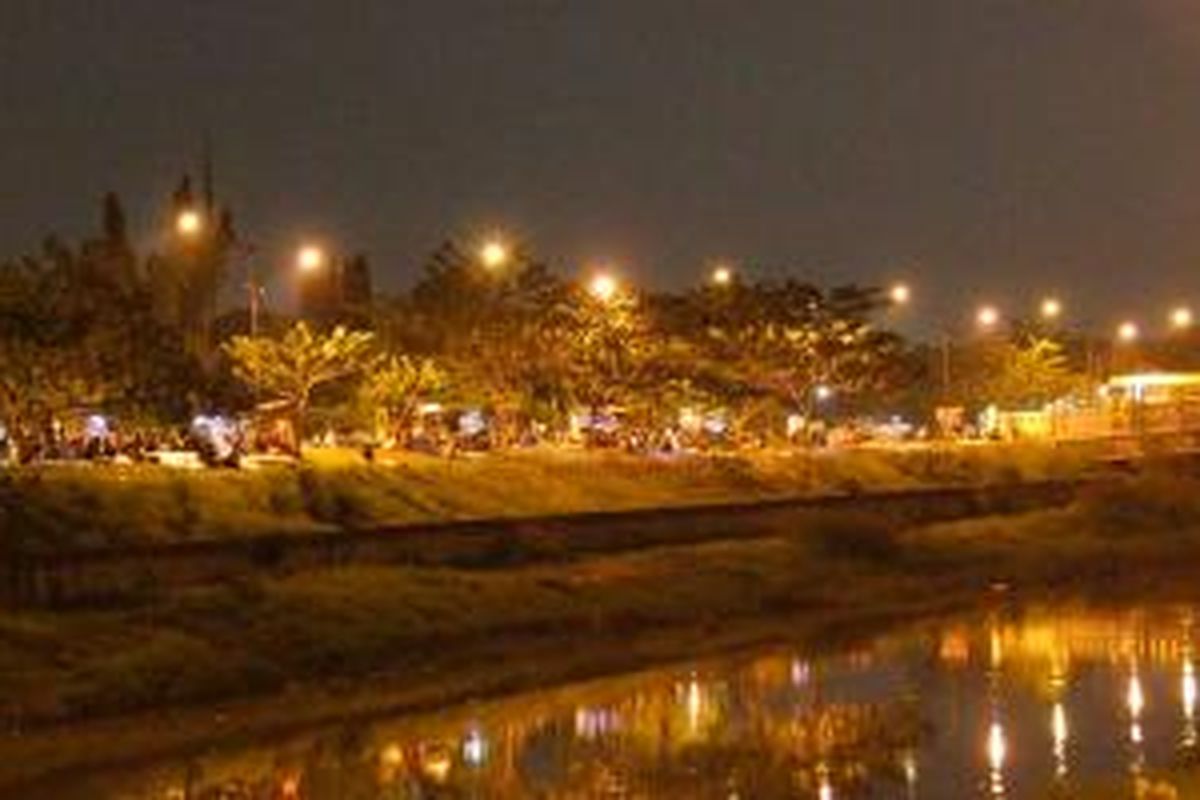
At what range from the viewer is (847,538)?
74.8 metres

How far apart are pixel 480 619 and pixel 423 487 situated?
1994cm

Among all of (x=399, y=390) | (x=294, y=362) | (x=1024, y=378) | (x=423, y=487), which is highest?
(x=1024, y=378)

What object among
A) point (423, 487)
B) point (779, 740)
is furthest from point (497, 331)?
point (779, 740)

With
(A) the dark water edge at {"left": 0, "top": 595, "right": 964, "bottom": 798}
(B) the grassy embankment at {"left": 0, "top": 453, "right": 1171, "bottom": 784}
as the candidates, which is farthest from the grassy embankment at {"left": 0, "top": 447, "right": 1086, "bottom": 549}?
(A) the dark water edge at {"left": 0, "top": 595, "right": 964, "bottom": 798}

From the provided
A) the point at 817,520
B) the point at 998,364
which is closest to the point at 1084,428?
the point at 998,364

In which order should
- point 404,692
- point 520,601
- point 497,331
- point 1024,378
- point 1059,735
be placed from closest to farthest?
point 1059,735 → point 404,692 → point 520,601 → point 497,331 → point 1024,378

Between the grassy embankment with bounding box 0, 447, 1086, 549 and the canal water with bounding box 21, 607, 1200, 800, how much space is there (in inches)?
622

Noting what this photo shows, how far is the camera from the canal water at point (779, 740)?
3938 cm

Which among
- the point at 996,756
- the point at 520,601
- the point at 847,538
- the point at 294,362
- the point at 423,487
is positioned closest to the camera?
the point at 996,756

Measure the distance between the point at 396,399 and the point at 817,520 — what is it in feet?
87.3

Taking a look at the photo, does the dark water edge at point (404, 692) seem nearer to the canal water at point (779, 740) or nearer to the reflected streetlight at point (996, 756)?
the canal water at point (779, 740)

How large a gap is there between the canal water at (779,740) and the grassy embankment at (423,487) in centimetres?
1581

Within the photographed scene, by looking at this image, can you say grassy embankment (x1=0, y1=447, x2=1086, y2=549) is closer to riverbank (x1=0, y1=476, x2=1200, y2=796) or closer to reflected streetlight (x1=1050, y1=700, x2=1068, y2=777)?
riverbank (x1=0, y1=476, x2=1200, y2=796)

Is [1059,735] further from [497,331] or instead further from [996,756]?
[497,331]
